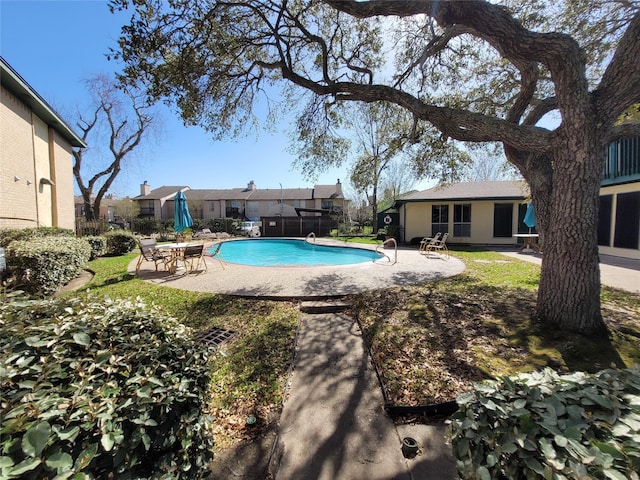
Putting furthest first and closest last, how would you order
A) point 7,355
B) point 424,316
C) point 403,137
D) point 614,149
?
point 614,149 < point 403,137 < point 424,316 < point 7,355

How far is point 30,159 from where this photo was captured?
10.4 meters

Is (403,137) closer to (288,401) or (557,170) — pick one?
(557,170)

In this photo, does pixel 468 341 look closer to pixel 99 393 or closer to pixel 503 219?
pixel 99 393

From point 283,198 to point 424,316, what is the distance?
36626 millimetres

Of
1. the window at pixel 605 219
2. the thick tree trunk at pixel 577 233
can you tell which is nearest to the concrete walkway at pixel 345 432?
the thick tree trunk at pixel 577 233

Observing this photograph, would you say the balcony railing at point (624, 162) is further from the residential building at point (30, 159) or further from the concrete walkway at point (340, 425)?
the residential building at point (30, 159)

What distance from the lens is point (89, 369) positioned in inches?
50.3

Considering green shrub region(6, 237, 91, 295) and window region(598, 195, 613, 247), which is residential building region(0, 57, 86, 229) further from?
window region(598, 195, 613, 247)

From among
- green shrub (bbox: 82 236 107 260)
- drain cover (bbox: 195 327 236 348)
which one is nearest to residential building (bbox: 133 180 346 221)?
green shrub (bbox: 82 236 107 260)

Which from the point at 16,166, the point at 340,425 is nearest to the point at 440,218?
the point at 340,425

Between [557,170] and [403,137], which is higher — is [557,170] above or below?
below

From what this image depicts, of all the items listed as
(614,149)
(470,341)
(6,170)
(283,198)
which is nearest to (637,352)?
(470,341)

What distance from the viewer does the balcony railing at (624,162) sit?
417 inches

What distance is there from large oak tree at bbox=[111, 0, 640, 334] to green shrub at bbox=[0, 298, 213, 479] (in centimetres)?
509
